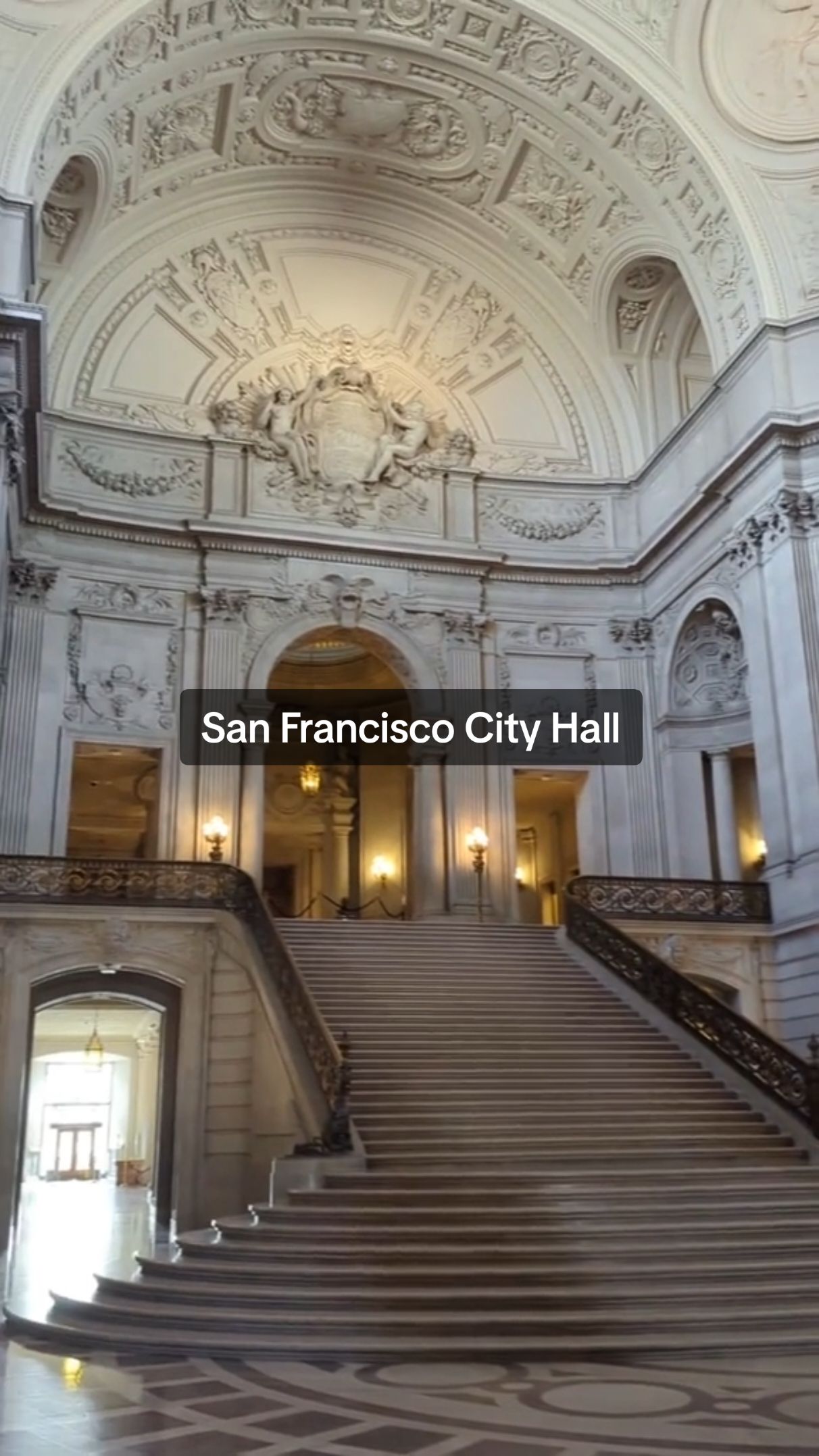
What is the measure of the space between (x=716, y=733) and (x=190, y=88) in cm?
1249

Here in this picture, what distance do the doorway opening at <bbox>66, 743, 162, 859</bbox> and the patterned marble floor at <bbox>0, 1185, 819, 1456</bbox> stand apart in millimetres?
11845

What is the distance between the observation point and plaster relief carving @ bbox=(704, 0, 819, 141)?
16.9 metres

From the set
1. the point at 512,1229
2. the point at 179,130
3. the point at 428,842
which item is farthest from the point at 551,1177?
the point at 179,130

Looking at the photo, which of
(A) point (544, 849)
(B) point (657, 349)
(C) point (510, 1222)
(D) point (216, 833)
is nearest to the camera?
(C) point (510, 1222)

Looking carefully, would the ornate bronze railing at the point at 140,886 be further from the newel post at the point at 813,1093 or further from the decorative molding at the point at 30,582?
the newel post at the point at 813,1093

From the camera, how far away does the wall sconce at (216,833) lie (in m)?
17.5

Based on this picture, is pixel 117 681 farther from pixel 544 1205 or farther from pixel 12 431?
pixel 544 1205

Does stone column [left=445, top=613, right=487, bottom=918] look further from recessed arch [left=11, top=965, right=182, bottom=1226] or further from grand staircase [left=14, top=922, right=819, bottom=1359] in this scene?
grand staircase [left=14, top=922, right=819, bottom=1359]

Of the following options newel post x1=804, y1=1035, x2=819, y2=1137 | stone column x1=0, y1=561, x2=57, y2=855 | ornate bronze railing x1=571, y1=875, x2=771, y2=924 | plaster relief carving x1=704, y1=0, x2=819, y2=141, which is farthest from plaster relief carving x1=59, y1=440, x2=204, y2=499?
newel post x1=804, y1=1035, x2=819, y2=1137

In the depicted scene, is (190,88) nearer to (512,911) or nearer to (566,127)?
(566,127)

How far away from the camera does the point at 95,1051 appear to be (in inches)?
1152

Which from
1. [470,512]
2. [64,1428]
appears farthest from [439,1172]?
[470,512]

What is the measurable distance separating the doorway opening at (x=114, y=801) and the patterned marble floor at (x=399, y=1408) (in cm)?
1185

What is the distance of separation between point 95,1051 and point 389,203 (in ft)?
65.5
